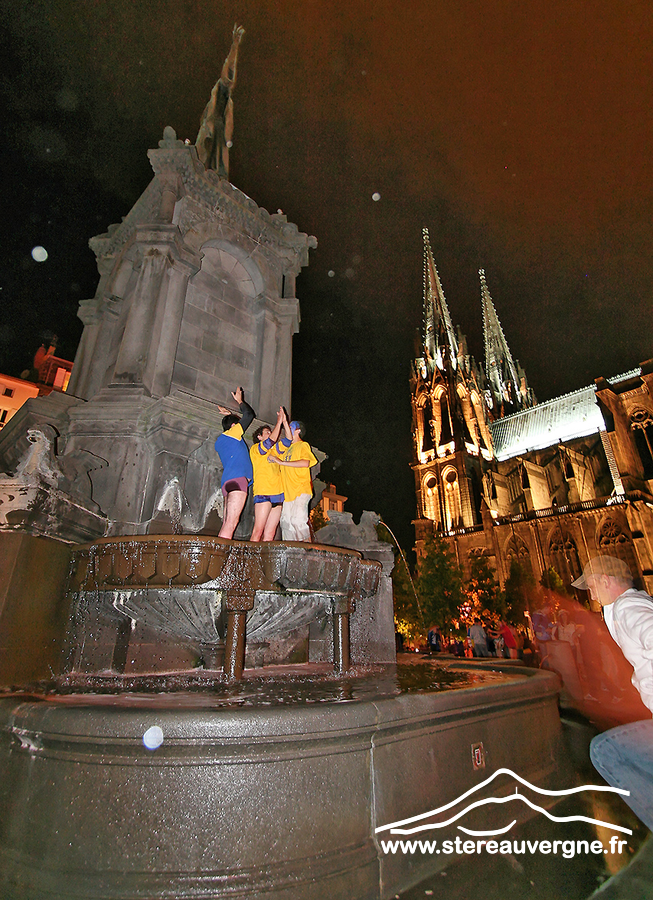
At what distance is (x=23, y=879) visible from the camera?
2.29 metres

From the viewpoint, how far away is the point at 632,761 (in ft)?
8.57

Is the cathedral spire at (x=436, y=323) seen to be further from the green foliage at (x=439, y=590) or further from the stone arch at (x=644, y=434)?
the green foliage at (x=439, y=590)

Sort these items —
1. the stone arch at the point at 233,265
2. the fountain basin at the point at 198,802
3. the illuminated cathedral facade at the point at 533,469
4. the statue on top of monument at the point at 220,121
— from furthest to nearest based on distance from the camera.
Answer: the illuminated cathedral facade at the point at 533,469 → the statue on top of monument at the point at 220,121 → the stone arch at the point at 233,265 → the fountain basin at the point at 198,802

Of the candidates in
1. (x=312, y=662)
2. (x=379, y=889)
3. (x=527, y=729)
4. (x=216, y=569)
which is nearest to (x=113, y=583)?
(x=216, y=569)

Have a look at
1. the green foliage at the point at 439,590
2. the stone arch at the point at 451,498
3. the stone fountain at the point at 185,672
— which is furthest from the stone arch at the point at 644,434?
the stone fountain at the point at 185,672

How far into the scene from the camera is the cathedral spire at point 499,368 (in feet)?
263

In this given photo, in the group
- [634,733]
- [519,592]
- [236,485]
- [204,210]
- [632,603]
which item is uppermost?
[204,210]

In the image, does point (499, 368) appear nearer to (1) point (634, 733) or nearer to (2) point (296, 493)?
(2) point (296, 493)

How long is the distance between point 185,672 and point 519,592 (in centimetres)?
5089

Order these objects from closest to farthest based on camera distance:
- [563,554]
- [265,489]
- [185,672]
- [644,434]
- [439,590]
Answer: [185,672]
[265,489]
[439,590]
[644,434]
[563,554]

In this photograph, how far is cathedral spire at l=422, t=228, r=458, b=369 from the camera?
7369 centimetres

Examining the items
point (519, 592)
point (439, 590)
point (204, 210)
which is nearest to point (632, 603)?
point (204, 210)

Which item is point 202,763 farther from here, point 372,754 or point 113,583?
point 113,583

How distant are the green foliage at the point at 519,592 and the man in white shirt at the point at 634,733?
49974 millimetres
